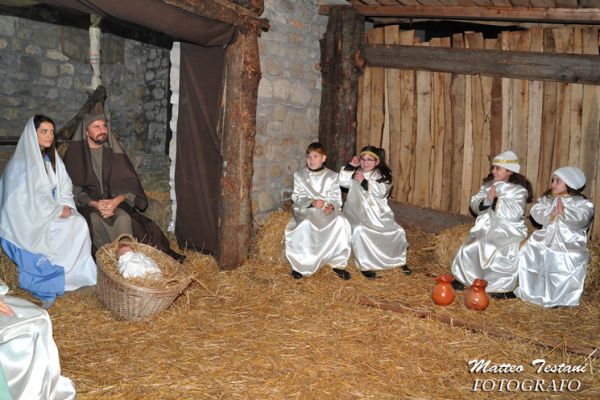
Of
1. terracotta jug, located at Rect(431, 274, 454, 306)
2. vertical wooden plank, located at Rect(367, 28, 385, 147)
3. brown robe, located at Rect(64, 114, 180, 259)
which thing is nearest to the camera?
terracotta jug, located at Rect(431, 274, 454, 306)

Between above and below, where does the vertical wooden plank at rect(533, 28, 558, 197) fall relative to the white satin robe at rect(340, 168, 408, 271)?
above

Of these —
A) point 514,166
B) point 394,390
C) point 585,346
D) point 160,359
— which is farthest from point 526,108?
point 160,359

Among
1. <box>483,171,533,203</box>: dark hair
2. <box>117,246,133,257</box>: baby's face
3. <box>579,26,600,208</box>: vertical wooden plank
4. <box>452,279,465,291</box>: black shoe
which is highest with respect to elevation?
<box>579,26,600,208</box>: vertical wooden plank

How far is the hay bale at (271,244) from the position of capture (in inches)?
230

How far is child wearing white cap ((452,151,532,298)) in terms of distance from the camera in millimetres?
5199

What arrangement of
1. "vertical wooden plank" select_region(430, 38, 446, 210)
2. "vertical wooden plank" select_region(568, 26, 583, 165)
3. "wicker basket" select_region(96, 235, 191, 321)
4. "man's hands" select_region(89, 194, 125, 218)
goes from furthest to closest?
"vertical wooden plank" select_region(430, 38, 446, 210), "vertical wooden plank" select_region(568, 26, 583, 165), "man's hands" select_region(89, 194, 125, 218), "wicker basket" select_region(96, 235, 191, 321)

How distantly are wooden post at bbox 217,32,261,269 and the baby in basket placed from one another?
1.29m

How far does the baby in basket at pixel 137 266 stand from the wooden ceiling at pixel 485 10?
12.8 feet

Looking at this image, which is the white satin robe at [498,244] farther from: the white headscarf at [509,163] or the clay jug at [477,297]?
the clay jug at [477,297]

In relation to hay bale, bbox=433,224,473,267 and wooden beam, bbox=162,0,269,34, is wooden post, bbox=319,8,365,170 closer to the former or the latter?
wooden beam, bbox=162,0,269,34

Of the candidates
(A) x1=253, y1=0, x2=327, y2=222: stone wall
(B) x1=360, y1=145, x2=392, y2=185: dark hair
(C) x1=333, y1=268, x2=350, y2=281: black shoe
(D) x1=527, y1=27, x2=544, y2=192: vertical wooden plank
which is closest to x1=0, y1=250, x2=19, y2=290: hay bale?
(A) x1=253, y1=0, x2=327, y2=222: stone wall

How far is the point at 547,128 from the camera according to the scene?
5871 mm

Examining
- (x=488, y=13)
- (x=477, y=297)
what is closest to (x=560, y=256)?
(x=477, y=297)

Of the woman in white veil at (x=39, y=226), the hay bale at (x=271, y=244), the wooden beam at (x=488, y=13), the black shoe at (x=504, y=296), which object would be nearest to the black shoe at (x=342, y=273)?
the hay bale at (x=271, y=244)
